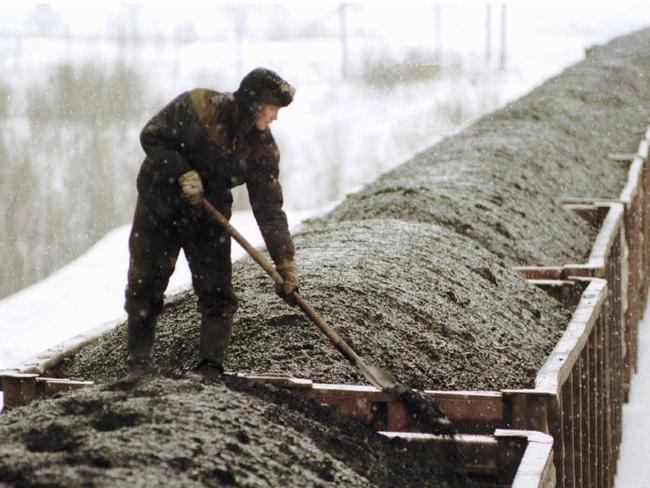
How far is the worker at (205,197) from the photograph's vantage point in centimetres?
432

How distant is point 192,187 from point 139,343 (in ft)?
2.83

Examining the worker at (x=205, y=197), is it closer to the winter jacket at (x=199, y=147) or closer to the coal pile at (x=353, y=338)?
the winter jacket at (x=199, y=147)

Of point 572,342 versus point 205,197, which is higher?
point 205,197

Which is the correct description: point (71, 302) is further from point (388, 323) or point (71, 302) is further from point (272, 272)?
point (272, 272)

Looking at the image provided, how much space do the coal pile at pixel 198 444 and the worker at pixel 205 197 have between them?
1.79 ft

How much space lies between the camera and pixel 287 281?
450cm

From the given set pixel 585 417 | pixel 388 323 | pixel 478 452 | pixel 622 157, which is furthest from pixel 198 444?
pixel 622 157

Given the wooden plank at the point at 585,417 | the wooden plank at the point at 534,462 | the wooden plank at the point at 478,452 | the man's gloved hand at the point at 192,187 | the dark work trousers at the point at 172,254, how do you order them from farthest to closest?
1. the wooden plank at the point at 585,417
2. the dark work trousers at the point at 172,254
3. the man's gloved hand at the point at 192,187
4. the wooden plank at the point at 478,452
5. the wooden plank at the point at 534,462

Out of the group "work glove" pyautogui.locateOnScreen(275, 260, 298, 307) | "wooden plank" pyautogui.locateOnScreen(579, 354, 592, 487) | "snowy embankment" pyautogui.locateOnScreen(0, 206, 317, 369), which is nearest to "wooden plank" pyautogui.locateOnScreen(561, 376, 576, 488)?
"wooden plank" pyautogui.locateOnScreen(579, 354, 592, 487)

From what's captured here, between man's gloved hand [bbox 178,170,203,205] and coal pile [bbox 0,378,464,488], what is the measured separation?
75 cm

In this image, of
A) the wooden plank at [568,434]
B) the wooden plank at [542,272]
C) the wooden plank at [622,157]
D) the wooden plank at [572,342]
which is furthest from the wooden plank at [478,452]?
the wooden plank at [622,157]

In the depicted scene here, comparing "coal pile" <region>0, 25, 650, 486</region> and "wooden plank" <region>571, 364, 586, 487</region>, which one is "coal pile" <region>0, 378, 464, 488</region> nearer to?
"coal pile" <region>0, 25, 650, 486</region>

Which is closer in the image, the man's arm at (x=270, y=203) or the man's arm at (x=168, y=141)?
the man's arm at (x=168, y=141)

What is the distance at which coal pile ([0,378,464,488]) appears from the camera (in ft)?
10.3
